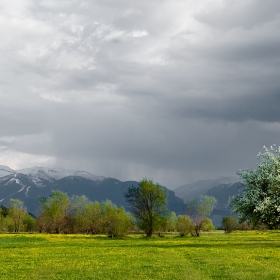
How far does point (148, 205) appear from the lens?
12112 cm

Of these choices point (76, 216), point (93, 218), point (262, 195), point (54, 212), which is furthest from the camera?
point (76, 216)

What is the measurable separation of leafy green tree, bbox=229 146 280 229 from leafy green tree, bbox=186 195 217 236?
241 ft

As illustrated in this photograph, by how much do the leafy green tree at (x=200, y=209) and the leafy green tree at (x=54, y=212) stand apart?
5014 cm

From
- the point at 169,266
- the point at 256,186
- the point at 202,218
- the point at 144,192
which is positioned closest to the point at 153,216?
the point at 144,192

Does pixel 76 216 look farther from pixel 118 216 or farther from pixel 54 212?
pixel 118 216

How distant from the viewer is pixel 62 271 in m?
35.9

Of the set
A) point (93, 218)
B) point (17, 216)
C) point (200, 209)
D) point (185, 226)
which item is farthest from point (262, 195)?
point (17, 216)

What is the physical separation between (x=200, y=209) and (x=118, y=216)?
153 feet

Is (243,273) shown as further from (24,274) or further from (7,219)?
(7,219)

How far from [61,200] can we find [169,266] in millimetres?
137415

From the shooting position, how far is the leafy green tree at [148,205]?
120 metres

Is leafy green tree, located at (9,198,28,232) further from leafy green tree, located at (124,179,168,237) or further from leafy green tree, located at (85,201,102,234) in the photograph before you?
leafy green tree, located at (124,179,168,237)

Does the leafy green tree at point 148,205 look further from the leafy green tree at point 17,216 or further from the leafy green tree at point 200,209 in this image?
the leafy green tree at point 17,216

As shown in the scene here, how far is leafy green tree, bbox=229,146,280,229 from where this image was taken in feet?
212
